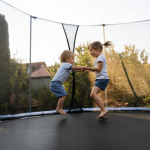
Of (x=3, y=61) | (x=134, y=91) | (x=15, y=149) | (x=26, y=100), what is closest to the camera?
Answer: (x=15, y=149)

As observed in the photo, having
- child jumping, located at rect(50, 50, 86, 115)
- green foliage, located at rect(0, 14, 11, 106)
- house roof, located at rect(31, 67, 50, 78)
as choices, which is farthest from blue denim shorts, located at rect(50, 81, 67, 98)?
green foliage, located at rect(0, 14, 11, 106)

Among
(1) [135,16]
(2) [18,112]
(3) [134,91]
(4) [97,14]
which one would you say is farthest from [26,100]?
(1) [135,16]

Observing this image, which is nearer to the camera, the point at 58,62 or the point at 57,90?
the point at 57,90

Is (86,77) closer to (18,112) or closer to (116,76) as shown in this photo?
(116,76)

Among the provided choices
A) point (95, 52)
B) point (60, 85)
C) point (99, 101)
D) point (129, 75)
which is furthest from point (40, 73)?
point (129, 75)

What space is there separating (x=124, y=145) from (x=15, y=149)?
62 cm

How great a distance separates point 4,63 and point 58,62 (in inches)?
32.2

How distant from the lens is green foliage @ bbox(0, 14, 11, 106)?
180 centimetres

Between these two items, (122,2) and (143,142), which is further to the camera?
(122,2)

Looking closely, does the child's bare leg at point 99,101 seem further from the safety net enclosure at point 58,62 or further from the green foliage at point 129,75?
the green foliage at point 129,75

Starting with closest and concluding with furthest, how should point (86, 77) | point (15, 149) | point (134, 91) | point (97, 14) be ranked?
point (15, 149), point (134, 91), point (86, 77), point (97, 14)

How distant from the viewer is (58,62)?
2.38 metres

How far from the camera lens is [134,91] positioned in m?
2.35

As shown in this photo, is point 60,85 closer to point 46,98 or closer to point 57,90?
point 57,90
